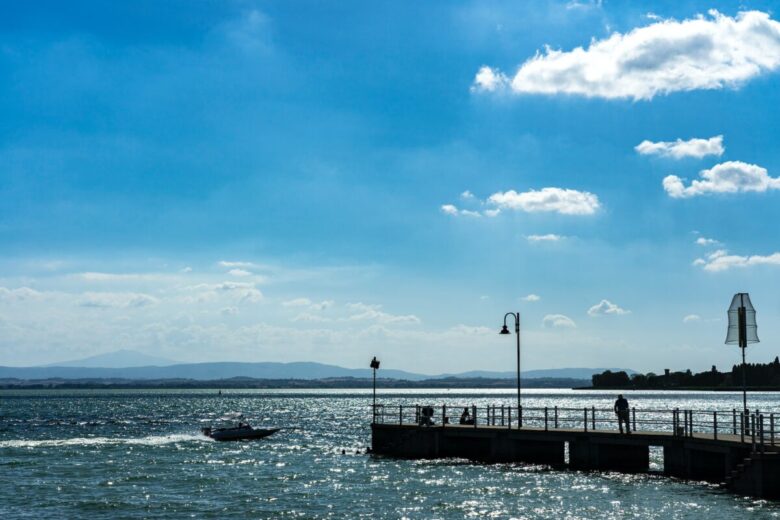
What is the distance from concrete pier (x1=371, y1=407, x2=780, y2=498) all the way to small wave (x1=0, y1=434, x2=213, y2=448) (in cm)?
2523

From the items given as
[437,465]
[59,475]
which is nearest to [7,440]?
[59,475]

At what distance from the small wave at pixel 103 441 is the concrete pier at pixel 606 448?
82.8 ft

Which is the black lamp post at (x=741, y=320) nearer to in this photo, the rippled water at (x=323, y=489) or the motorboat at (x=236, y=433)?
the rippled water at (x=323, y=489)

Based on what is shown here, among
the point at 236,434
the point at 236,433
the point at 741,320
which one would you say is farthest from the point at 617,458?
the point at 236,433

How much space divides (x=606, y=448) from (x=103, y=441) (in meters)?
44.0

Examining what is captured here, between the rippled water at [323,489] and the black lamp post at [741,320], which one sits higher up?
the black lamp post at [741,320]

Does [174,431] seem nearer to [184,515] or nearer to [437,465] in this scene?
[437,465]

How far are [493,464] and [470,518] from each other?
14.3 meters

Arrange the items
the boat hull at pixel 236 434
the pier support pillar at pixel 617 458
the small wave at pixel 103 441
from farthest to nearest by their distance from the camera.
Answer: the boat hull at pixel 236 434, the small wave at pixel 103 441, the pier support pillar at pixel 617 458

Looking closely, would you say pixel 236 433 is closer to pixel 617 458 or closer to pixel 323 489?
pixel 323 489

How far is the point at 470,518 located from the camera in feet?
104

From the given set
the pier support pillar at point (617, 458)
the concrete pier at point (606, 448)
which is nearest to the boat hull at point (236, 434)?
the concrete pier at point (606, 448)

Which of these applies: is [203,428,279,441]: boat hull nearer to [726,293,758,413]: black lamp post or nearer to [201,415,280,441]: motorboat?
[201,415,280,441]: motorboat

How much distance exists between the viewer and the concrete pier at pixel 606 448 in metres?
32.4
